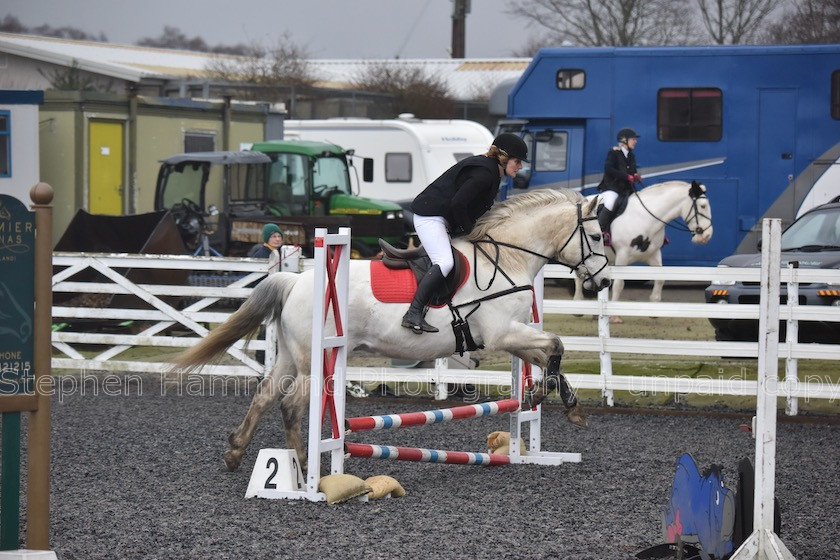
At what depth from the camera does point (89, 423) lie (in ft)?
31.7

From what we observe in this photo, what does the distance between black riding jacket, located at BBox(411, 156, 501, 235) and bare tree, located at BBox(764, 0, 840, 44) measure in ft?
98.7

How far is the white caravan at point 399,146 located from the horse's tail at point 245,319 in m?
18.7

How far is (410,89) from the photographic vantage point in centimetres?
4325

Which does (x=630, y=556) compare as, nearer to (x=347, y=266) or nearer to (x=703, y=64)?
(x=347, y=266)

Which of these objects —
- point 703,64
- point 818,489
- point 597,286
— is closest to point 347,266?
point 597,286

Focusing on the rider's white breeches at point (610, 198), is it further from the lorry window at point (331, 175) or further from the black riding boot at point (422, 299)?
the lorry window at point (331, 175)

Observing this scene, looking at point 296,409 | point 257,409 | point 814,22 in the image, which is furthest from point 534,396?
point 814,22

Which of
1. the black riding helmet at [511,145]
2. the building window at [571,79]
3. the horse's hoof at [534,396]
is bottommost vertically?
the horse's hoof at [534,396]

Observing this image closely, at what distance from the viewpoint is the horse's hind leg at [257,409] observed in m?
7.66

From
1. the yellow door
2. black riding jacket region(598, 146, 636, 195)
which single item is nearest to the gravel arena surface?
black riding jacket region(598, 146, 636, 195)

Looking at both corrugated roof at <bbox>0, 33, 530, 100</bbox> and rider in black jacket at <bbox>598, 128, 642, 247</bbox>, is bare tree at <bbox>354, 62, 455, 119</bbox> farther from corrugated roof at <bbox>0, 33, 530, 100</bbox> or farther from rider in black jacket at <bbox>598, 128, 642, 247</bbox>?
rider in black jacket at <bbox>598, 128, 642, 247</bbox>

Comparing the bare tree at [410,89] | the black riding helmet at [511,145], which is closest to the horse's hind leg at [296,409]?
the black riding helmet at [511,145]

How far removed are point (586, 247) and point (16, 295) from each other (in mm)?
4202

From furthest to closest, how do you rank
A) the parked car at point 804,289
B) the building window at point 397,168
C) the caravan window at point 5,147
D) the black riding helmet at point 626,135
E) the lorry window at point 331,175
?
the building window at point 397,168 → the lorry window at point 331,175 → the caravan window at point 5,147 → the black riding helmet at point 626,135 → the parked car at point 804,289
